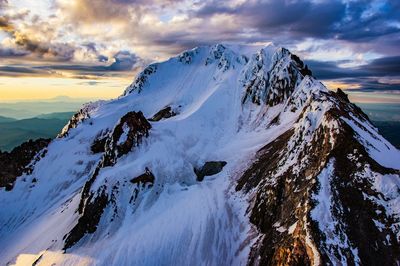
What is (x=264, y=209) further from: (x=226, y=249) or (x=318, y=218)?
(x=318, y=218)

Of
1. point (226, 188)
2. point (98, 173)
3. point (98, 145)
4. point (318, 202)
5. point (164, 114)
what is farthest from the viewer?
point (164, 114)

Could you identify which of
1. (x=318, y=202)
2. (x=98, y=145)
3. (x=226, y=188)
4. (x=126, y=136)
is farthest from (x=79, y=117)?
(x=318, y=202)

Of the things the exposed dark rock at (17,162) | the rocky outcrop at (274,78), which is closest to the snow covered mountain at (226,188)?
the rocky outcrop at (274,78)

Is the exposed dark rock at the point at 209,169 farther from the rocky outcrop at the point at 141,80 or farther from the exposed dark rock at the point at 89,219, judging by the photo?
the rocky outcrop at the point at 141,80

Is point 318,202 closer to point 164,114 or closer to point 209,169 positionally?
point 209,169

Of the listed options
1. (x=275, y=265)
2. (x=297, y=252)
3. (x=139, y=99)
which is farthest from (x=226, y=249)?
(x=139, y=99)

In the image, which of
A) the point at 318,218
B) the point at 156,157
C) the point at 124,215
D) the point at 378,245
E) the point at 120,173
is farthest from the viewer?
the point at 156,157
